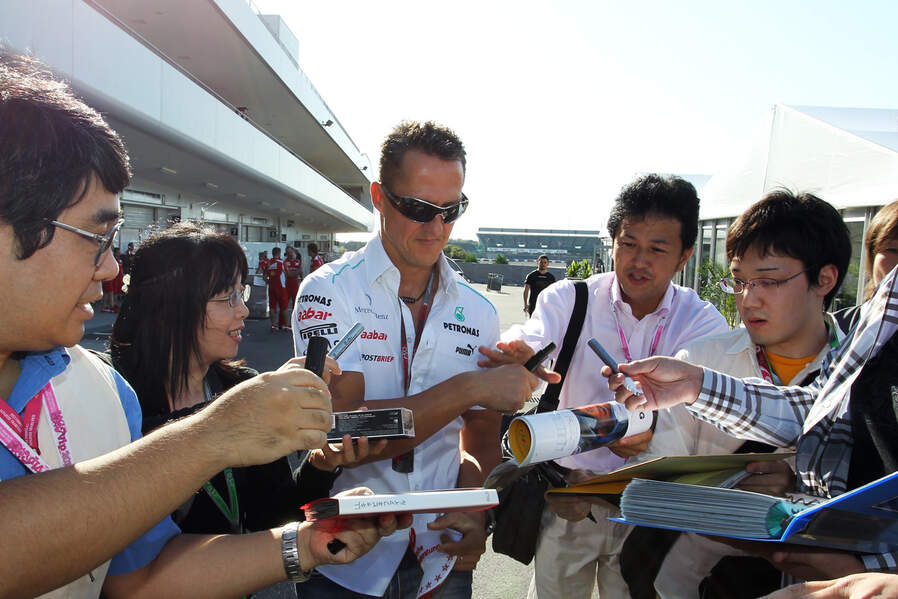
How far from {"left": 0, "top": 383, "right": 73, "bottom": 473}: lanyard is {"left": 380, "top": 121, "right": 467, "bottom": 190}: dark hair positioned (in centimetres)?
128

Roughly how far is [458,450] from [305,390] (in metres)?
1.25

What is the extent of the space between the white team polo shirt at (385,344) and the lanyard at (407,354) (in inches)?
0.6

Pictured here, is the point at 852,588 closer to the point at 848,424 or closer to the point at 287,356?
the point at 848,424

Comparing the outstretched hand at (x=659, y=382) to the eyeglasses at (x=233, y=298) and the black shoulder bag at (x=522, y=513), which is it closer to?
the black shoulder bag at (x=522, y=513)

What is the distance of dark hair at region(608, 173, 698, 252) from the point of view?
2406 mm

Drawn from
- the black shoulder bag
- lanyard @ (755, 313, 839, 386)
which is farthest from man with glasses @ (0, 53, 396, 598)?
lanyard @ (755, 313, 839, 386)

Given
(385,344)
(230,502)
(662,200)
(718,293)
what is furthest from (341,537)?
(718,293)

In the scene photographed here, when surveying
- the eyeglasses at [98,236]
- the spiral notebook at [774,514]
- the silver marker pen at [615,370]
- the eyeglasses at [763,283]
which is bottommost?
the spiral notebook at [774,514]

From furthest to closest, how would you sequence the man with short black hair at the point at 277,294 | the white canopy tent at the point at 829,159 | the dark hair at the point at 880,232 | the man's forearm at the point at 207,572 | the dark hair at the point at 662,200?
the man with short black hair at the point at 277,294 → the white canopy tent at the point at 829,159 → the dark hair at the point at 880,232 → the dark hair at the point at 662,200 → the man's forearm at the point at 207,572

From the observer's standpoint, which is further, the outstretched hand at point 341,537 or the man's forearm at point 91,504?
the outstretched hand at point 341,537

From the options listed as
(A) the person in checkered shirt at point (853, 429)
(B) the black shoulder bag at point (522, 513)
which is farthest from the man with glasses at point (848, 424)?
(B) the black shoulder bag at point (522, 513)

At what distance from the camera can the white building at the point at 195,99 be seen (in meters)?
9.10

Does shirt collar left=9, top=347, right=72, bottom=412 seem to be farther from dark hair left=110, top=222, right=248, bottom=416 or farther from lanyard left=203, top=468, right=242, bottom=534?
dark hair left=110, top=222, right=248, bottom=416

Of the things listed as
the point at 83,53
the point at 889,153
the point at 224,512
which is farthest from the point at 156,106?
the point at 889,153
